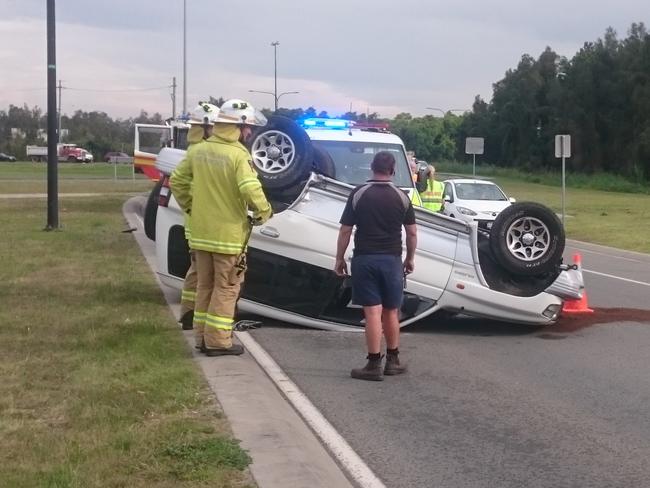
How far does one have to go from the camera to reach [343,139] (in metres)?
11.8

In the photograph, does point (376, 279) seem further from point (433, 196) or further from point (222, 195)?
point (433, 196)

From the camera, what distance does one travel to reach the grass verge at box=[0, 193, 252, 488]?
4.82 m

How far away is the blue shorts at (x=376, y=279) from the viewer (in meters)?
7.32

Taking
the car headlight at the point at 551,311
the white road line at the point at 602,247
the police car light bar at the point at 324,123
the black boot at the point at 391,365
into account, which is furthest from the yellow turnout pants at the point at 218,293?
the white road line at the point at 602,247

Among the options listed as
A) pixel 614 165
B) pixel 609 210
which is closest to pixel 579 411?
pixel 609 210

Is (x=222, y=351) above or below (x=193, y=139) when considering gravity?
below

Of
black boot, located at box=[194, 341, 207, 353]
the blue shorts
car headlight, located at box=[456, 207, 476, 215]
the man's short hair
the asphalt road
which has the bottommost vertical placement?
the asphalt road

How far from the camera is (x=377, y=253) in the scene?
7328 millimetres

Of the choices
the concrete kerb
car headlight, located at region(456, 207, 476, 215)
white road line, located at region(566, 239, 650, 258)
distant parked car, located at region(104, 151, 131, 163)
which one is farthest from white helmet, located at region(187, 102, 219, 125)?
distant parked car, located at region(104, 151, 131, 163)

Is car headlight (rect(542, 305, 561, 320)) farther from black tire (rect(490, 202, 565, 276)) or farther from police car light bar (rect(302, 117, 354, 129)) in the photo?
police car light bar (rect(302, 117, 354, 129))

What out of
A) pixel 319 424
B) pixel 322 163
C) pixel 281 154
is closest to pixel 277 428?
pixel 319 424

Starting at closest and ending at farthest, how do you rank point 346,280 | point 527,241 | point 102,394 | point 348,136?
1. point 102,394
2. point 346,280
3. point 527,241
4. point 348,136

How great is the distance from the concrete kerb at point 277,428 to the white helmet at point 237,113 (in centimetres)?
192

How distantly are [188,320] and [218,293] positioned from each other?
1.17 metres
